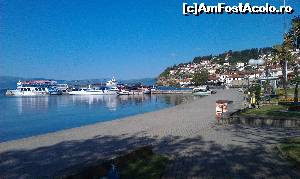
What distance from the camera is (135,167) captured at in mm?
10758

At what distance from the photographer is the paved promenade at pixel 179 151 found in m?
10.3

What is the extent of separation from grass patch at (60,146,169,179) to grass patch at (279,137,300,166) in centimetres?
357

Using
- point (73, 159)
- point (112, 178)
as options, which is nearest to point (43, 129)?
point (73, 159)

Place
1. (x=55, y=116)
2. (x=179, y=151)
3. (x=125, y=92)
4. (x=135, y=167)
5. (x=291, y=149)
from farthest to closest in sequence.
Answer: (x=125, y=92)
(x=55, y=116)
(x=179, y=151)
(x=291, y=149)
(x=135, y=167)

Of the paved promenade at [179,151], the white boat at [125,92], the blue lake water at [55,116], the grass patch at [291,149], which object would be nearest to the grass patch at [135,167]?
the paved promenade at [179,151]

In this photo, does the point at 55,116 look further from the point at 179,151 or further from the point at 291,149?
the point at 291,149

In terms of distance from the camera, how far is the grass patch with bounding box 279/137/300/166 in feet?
36.8

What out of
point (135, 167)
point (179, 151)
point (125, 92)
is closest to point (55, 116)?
point (179, 151)

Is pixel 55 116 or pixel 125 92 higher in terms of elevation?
pixel 125 92

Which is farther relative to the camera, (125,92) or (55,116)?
(125,92)

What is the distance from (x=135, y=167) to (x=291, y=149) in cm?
518

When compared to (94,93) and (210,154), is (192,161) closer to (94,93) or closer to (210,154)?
(210,154)

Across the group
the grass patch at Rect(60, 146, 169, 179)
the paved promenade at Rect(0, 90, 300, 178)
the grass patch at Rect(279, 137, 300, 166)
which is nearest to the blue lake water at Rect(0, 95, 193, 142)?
the paved promenade at Rect(0, 90, 300, 178)

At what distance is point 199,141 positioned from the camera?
50.8 ft
